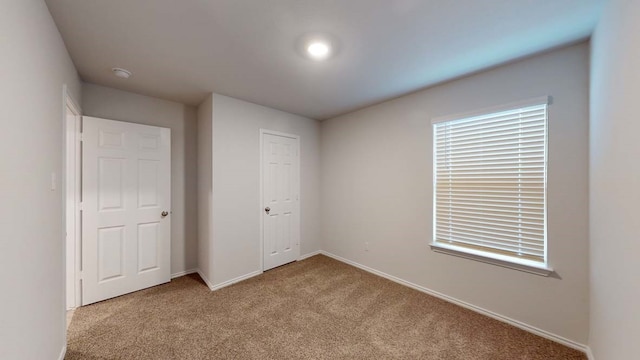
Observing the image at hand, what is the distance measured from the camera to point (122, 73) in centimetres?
229

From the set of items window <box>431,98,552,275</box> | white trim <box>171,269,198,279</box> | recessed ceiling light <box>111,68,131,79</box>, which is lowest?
white trim <box>171,269,198,279</box>

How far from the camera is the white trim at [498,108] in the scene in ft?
6.41

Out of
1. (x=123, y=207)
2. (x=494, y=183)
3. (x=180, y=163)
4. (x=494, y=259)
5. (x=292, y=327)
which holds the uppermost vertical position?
(x=180, y=163)

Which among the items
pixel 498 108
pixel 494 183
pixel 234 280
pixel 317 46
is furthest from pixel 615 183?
pixel 234 280

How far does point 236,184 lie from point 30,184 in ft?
6.12

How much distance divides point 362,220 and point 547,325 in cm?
209

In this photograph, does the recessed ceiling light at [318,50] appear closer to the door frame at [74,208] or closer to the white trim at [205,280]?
the door frame at [74,208]

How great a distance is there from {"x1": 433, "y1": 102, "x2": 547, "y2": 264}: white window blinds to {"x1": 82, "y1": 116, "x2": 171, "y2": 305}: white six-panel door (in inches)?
133

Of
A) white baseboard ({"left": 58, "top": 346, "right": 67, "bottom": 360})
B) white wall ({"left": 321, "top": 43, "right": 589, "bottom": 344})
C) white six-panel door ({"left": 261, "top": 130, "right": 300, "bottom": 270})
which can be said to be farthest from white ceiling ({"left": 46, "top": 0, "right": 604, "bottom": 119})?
white baseboard ({"left": 58, "top": 346, "right": 67, "bottom": 360})

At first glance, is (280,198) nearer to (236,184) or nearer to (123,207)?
(236,184)

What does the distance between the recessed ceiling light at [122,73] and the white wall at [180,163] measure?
550mm

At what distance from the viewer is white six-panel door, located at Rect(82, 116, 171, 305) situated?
2.48 metres

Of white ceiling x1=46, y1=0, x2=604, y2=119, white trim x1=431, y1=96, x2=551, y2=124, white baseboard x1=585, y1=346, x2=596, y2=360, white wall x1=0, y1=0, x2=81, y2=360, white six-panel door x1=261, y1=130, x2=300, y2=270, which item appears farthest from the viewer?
white six-panel door x1=261, y1=130, x2=300, y2=270

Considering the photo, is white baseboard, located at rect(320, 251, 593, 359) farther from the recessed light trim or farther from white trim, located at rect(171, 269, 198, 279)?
the recessed light trim
